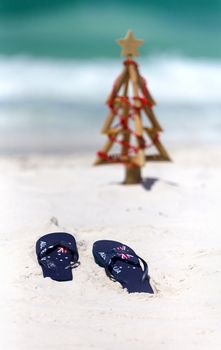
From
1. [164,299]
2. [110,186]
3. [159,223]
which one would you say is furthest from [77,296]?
[110,186]

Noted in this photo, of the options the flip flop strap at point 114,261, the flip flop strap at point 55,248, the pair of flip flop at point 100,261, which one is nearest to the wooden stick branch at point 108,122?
the pair of flip flop at point 100,261

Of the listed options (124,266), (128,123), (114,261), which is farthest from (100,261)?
→ (128,123)

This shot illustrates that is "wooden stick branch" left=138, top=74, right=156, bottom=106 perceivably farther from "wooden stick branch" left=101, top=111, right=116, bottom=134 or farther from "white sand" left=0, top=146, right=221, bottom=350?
"white sand" left=0, top=146, right=221, bottom=350

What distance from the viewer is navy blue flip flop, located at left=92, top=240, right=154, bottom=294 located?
4.97 meters

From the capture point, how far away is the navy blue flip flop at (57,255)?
5051 millimetres

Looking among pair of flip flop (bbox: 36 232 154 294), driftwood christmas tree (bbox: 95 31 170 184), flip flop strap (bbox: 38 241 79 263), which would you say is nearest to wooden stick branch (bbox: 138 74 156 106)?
driftwood christmas tree (bbox: 95 31 170 184)

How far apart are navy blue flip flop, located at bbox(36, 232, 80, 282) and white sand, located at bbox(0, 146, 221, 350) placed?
8 cm

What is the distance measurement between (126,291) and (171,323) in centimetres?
71

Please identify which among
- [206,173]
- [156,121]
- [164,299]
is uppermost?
[156,121]

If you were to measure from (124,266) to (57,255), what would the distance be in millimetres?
691

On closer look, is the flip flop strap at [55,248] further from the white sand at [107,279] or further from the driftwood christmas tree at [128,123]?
the driftwood christmas tree at [128,123]

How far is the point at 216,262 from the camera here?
5355mm

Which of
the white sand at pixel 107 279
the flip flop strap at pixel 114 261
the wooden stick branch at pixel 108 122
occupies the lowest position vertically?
the white sand at pixel 107 279

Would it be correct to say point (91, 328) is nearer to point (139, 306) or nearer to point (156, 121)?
point (139, 306)
